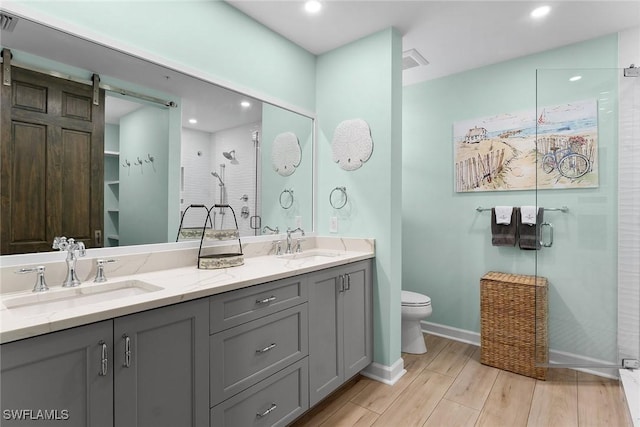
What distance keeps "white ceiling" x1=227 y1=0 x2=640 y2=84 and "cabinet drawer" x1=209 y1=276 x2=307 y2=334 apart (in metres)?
1.78

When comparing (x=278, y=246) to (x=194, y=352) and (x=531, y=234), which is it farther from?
(x=531, y=234)

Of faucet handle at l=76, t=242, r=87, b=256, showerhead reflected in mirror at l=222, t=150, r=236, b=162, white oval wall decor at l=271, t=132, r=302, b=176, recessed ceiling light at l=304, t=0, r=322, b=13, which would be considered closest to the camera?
faucet handle at l=76, t=242, r=87, b=256

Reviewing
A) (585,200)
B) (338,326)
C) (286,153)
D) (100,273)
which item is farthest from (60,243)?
(585,200)

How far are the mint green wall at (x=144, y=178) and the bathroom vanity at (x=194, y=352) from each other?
250 mm

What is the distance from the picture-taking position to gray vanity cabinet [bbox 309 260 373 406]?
6.06 feet

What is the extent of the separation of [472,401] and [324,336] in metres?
1.09

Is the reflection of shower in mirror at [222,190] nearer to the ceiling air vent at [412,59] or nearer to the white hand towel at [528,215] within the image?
the ceiling air vent at [412,59]

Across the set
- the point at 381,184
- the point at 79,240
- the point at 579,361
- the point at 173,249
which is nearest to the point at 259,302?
the point at 173,249

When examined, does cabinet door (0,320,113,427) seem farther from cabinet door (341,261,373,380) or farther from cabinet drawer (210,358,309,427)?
cabinet door (341,261,373,380)

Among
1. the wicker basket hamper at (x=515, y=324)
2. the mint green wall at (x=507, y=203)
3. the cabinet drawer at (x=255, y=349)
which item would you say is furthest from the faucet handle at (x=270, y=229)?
the wicker basket hamper at (x=515, y=324)

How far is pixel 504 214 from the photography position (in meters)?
2.74

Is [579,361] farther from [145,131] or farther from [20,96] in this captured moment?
[20,96]

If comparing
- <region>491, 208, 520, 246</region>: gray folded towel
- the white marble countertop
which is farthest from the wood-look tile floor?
<region>491, 208, 520, 246</region>: gray folded towel

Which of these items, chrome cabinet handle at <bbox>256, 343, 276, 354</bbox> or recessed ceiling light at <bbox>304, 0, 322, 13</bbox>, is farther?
recessed ceiling light at <bbox>304, 0, 322, 13</bbox>
